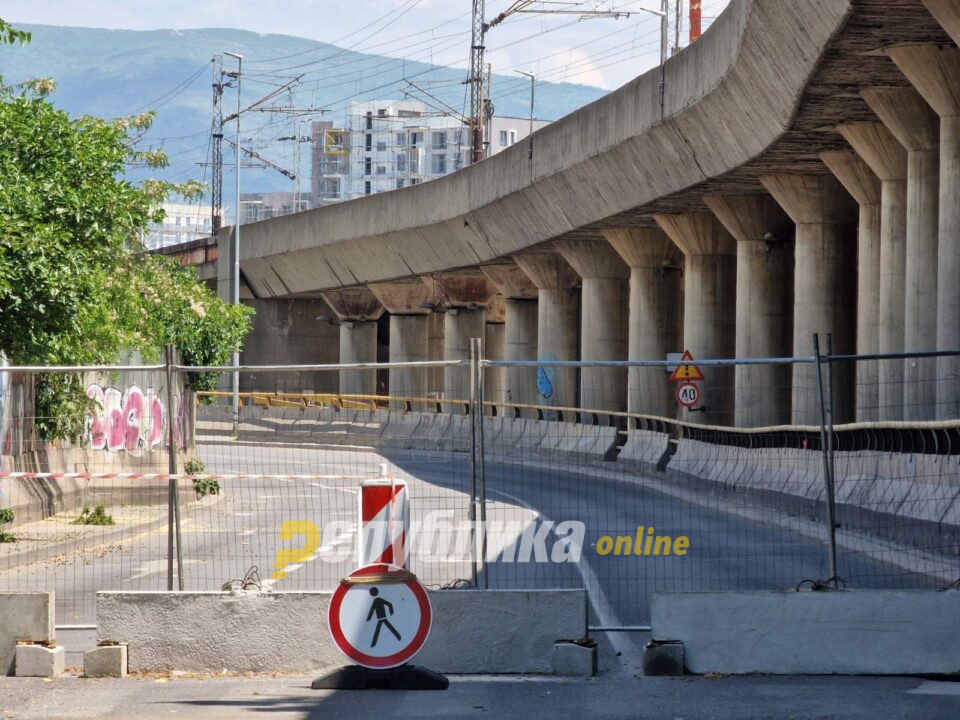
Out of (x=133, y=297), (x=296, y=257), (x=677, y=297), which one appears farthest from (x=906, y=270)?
(x=296, y=257)

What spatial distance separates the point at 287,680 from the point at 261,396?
58285mm

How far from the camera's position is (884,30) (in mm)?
21531

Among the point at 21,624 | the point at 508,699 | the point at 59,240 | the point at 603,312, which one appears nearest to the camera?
the point at 508,699

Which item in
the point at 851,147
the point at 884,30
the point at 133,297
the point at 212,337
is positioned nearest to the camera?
the point at 884,30

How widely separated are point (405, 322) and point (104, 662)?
55.4 meters

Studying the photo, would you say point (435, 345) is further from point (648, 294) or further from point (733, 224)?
point (733, 224)

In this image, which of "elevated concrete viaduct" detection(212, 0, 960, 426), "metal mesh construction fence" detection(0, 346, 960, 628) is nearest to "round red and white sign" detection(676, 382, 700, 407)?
"elevated concrete viaduct" detection(212, 0, 960, 426)

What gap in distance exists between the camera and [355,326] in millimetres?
70688

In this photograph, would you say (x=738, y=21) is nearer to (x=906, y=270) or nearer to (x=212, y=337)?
(x=906, y=270)

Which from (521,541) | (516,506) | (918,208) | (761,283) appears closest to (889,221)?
(918,208)

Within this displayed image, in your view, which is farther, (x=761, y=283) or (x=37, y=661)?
(x=761, y=283)

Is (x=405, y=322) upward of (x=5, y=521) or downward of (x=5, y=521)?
upward

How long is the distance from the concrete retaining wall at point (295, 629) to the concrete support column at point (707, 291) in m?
28.8

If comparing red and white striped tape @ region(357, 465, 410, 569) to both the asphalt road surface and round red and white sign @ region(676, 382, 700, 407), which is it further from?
round red and white sign @ region(676, 382, 700, 407)
